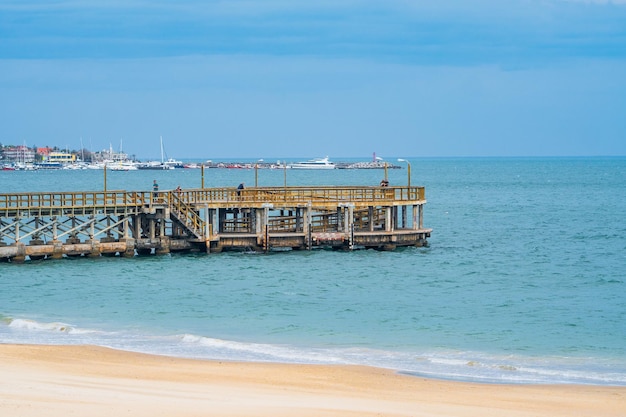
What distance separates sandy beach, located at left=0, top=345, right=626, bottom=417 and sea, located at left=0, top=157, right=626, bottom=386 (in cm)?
150

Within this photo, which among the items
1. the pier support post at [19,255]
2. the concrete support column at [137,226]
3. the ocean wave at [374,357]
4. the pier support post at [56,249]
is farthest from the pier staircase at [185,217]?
the ocean wave at [374,357]

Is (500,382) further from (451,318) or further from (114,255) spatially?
(114,255)

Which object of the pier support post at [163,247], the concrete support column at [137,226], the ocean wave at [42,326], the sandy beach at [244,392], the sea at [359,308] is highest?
the concrete support column at [137,226]

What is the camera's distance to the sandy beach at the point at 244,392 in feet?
64.3

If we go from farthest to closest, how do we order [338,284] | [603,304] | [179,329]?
[338,284], [603,304], [179,329]

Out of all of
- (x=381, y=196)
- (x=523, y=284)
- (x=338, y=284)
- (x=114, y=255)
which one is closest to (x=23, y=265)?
(x=114, y=255)

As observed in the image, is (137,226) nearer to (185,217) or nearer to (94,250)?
(185,217)

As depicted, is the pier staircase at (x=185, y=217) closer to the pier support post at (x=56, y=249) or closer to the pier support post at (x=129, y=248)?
the pier support post at (x=129, y=248)

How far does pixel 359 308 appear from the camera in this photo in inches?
1389

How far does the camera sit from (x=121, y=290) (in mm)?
38469

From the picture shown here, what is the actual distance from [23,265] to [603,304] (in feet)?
77.0

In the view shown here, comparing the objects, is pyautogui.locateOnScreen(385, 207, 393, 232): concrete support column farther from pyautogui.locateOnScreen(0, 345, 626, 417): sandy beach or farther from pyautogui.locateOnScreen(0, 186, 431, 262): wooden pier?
pyautogui.locateOnScreen(0, 345, 626, 417): sandy beach

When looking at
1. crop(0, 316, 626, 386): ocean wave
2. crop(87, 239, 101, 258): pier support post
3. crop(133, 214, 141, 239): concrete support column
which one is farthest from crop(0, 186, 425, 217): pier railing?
crop(0, 316, 626, 386): ocean wave

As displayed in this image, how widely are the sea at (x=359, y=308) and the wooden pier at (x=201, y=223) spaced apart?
679mm
